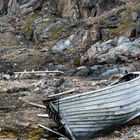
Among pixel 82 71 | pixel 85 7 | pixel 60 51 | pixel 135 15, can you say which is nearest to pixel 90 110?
pixel 82 71

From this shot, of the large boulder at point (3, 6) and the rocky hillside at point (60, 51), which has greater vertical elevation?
the large boulder at point (3, 6)

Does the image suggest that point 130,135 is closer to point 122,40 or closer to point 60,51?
point 122,40

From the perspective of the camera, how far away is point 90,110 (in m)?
18.6

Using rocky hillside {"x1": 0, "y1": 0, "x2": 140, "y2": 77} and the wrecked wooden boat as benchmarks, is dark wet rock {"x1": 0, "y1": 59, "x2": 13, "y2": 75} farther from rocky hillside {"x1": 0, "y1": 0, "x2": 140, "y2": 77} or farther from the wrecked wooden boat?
the wrecked wooden boat

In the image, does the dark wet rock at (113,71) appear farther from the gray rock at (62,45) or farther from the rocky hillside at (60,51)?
the gray rock at (62,45)

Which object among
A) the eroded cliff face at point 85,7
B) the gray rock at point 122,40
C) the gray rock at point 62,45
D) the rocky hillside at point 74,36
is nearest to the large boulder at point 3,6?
the rocky hillside at point 74,36

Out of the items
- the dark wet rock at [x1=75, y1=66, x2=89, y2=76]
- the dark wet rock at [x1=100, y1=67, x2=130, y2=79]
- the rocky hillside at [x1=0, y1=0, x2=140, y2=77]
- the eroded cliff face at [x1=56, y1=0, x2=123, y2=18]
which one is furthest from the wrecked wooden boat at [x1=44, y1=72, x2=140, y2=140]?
the eroded cliff face at [x1=56, y1=0, x2=123, y2=18]

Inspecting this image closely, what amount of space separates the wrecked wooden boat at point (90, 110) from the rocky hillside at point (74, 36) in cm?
1411

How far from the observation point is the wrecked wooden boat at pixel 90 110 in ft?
60.0

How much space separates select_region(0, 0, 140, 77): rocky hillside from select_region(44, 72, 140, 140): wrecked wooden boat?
46.3 ft

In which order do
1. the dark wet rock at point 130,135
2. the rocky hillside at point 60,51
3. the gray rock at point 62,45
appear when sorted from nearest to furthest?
1. the dark wet rock at point 130,135
2. the rocky hillside at point 60,51
3. the gray rock at point 62,45

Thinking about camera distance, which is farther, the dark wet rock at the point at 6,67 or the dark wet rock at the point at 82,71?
the dark wet rock at the point at 6,67

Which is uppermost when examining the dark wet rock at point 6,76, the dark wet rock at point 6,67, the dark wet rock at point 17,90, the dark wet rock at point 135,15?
the dark wet rock at point 135,15

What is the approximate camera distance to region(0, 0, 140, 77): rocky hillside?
35.8 metres
